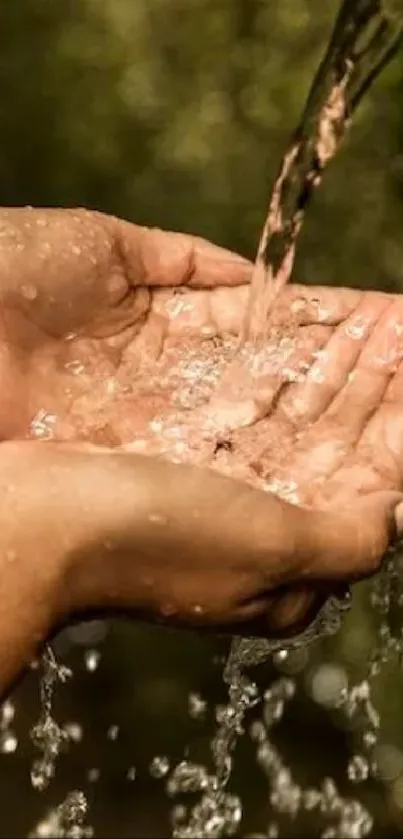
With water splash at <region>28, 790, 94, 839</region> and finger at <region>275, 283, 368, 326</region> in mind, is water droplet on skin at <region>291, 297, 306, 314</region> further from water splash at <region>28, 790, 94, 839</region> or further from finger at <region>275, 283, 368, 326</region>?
A: water splash at <region>28, 790, 94, 839</region>

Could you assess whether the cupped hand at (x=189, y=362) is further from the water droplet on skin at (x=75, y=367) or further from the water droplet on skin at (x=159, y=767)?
the water droplet on skin at (x=159, y=767)

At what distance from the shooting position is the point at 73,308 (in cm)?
111

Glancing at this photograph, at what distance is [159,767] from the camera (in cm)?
150

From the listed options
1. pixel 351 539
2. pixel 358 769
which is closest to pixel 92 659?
pixel 358 769

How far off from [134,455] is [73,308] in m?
0.26

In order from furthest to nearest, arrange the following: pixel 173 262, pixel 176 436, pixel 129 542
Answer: pixel 173 262 → pixel 176 436 → pixel 129 542

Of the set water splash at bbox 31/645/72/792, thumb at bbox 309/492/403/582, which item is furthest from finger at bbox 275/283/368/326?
water splash at bbox 31/645/72/792

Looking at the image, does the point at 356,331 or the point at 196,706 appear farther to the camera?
the point at 196,706

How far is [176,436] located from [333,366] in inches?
5.1

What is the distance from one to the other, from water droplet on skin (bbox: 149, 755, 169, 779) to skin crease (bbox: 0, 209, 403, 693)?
50cm

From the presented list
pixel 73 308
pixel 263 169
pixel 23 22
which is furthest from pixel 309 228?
pixel 73 308

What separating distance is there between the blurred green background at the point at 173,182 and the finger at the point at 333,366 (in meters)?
0.37

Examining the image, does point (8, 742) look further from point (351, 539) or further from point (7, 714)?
point (351, 539)

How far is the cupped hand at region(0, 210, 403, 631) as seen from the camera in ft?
3.35
